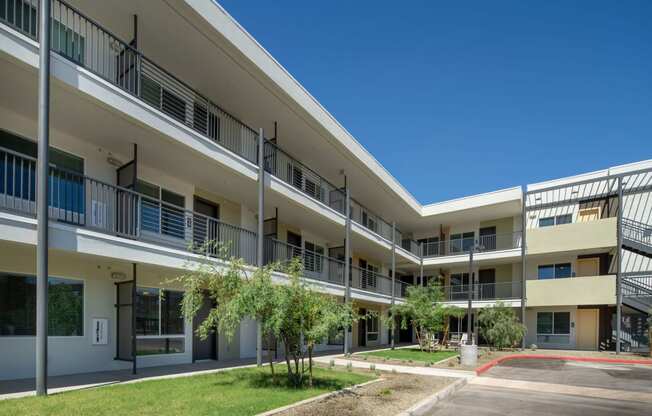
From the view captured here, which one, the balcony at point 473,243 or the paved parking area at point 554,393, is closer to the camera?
the paved parking area at point 554,393

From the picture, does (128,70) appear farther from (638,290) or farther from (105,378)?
(638,290)

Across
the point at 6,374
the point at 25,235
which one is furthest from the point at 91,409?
the point at 6,374

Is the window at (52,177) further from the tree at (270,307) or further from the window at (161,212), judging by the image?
the tree at (270,307)

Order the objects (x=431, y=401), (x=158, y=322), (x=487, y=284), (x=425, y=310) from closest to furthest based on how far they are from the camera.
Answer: (x=431, y=401)
(x=158, y=322)
(x=425, y=310)
(x=487, y=284)

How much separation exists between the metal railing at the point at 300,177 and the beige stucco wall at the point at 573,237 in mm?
13396

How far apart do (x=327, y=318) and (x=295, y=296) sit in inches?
35.8

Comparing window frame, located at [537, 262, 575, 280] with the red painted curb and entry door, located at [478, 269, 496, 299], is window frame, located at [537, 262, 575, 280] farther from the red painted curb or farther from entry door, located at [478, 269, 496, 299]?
the red painted curb

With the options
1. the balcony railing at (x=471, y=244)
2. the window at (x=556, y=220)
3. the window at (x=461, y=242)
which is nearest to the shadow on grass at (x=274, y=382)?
the balcony railing at (x=471, y=244)

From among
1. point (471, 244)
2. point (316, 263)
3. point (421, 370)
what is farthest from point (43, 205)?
point (471, 244)

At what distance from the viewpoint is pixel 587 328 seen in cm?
2636

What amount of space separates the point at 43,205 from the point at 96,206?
3.56 meters

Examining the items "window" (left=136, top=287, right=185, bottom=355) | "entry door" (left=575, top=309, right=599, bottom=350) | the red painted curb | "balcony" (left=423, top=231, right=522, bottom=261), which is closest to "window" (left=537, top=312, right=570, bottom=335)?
"entry door" (left=575, top=309, right=599, bottom=350)

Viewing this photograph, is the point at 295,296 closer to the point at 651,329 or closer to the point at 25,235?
the point at 25,235

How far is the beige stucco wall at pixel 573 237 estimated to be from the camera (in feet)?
80.3
